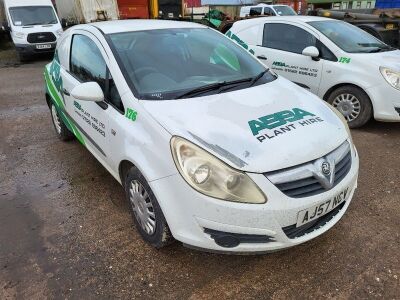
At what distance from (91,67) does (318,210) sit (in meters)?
2.35

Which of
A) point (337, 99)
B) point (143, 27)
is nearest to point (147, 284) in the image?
point (143, 27)

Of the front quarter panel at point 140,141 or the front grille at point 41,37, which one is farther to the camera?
the front grille at point 41,37

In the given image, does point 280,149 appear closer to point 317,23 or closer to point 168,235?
point 168,235

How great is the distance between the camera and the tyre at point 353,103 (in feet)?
16.5

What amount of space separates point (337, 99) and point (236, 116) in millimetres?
3221

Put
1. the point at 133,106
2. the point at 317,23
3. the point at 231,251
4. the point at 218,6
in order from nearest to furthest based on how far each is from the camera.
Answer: the point at 231,251 < the point at 133,106 < the point at 317,23 < the point at 218,6

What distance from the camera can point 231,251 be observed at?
2287mm

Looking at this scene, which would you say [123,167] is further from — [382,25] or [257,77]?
[382,25]

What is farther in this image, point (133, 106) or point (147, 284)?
point (133, 106)

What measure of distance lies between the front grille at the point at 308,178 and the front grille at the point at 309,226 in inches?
8.6

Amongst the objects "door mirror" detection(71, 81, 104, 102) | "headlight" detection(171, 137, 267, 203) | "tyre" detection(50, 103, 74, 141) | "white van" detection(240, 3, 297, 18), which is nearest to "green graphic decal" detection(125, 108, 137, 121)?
"door mirror" detection(71, 81, 104, 102)

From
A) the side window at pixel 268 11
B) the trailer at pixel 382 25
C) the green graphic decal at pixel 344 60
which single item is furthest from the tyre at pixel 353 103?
the side window at pixel 268 11

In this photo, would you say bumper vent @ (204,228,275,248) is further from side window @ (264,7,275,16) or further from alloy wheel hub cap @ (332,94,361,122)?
side window @ (264,7,275,16)

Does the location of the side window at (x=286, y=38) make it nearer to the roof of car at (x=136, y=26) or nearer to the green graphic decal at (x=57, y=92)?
the roof of car at (x=136, y=26)
